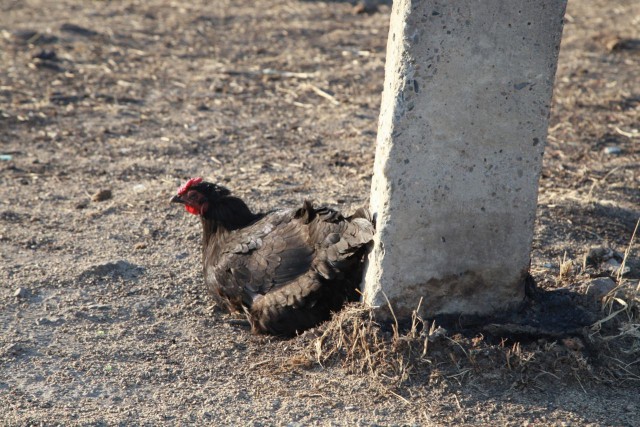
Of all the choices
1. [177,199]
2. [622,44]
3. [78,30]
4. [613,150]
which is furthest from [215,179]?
[622,44]

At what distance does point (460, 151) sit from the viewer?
391 centimetres

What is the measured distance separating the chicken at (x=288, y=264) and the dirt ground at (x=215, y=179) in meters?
0.16

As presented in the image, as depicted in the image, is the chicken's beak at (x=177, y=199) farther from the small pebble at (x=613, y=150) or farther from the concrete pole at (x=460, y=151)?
the small pebble at (x=613, y=150)

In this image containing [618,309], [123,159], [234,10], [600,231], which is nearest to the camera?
[618,309]

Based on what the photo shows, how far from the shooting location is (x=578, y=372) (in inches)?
159

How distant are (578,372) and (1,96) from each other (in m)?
6.41

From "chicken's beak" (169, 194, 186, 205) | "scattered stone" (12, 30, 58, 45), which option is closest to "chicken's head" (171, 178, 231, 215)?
"chicken's beak" (169, 194, 186, 205)

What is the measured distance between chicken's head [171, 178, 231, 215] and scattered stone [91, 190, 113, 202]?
4.39 feet

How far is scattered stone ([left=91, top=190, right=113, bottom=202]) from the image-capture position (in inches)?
247

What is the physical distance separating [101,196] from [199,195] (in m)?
1.48

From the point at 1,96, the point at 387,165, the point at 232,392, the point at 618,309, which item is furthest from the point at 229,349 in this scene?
the point at 1,96

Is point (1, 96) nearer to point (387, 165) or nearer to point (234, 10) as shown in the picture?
point (234, 10)

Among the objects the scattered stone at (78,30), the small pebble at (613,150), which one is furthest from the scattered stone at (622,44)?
the scattered stone at (78,30)

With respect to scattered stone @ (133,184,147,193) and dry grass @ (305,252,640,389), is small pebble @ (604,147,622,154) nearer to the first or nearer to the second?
dry grass @ (305,252,640,389)
